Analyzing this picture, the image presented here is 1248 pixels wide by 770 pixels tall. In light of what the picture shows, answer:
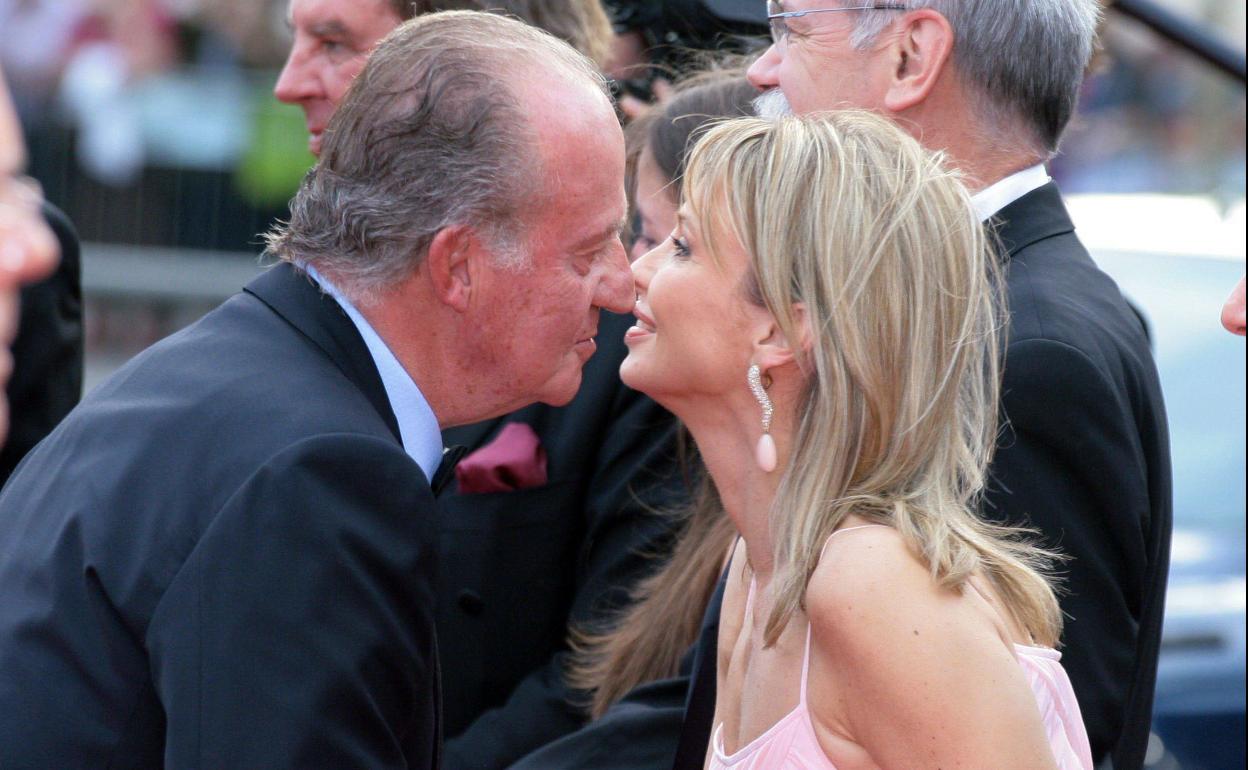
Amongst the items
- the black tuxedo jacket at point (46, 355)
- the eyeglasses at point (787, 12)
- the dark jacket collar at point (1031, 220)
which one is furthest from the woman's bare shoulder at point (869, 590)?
the black tuxedo jacket at point (46, 355)

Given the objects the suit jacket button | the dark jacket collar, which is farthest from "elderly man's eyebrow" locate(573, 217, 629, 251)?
the suit jacket button

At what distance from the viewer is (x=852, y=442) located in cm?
220

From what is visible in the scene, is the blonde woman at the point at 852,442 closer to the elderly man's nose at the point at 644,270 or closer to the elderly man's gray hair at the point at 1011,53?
the elderly man's nose at the point at 644,270

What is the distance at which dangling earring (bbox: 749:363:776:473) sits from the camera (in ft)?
7.63

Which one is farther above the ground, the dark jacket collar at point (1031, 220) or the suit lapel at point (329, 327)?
the dark jacket collar at point (1031, 220)

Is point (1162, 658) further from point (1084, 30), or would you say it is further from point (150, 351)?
point (150, 351)

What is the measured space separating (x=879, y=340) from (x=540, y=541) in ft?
4.08

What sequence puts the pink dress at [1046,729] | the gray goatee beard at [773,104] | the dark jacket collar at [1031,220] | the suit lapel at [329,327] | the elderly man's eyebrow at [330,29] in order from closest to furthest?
the pink dress at [1046,729]
the suit lapel at [329,327]
the dark jacket collar at [1031,220]
the gray goatee beard at [773,104]
the elderly man's eyebrow at [330,29]

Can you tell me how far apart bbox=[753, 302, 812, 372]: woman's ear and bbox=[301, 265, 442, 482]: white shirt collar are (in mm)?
486

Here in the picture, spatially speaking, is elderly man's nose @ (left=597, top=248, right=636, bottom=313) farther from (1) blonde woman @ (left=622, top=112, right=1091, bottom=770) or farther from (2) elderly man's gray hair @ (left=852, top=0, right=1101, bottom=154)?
(2) elderly man's gray hair @ (left=852, top=0, right=1101, bottom=154)

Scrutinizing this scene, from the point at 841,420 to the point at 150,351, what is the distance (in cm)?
96

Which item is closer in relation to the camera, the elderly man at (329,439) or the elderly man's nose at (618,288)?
the elderly man at (329,439)

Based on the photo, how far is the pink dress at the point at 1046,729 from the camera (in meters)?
2.06

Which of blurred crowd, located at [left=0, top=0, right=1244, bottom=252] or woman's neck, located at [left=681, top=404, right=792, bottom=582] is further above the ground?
woman's neck, located at [left=681, top=404, right=792, bottom=582]
